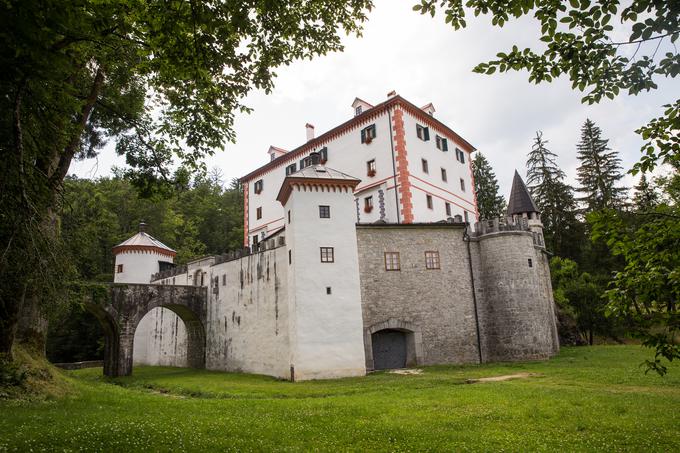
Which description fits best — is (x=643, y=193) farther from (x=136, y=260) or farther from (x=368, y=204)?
(x=136, y=260)

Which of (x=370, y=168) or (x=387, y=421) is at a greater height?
(x=370, y=168)

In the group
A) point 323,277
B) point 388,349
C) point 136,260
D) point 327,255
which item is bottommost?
point 388,349

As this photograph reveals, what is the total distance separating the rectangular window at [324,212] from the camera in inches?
846

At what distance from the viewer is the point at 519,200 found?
92.6 feet

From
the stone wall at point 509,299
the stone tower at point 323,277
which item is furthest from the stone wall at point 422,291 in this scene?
the stone tower at point 323,277

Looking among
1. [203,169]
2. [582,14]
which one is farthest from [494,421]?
[203,169]

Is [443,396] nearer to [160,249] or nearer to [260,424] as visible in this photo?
[260,424]

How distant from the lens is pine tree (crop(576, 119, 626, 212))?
1674 inches

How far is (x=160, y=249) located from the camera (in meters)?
36.1

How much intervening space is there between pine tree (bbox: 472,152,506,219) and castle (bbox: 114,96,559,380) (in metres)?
18.5

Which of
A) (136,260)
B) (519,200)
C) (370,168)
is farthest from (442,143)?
(136,260)

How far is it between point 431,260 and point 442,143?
12.1 metres

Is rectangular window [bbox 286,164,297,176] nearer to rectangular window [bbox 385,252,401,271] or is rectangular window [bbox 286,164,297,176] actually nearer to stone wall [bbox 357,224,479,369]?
stone wall [bbox 357,224,479,369]

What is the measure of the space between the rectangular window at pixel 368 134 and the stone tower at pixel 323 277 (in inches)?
317
